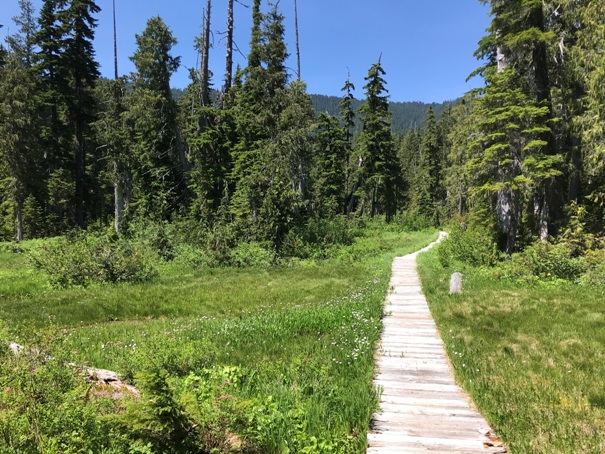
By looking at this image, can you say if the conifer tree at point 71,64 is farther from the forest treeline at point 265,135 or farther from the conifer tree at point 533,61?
the conifer tree at point 533,61

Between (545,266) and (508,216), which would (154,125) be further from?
(545,266)

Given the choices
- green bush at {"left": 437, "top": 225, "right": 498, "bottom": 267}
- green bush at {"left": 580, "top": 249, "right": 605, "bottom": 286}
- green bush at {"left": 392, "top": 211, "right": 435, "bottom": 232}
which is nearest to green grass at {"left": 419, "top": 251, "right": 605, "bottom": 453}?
green bush at {"left": 580, "top": 249, "right": 605, "bottom": 286}

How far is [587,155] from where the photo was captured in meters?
16.1

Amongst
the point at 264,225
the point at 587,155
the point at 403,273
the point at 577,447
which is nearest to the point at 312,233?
the point at 264,225

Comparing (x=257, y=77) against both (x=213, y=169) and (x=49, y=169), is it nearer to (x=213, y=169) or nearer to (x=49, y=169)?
(x=213, y=169)

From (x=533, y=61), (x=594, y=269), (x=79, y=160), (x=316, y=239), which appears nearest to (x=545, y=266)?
(x=594, y=269)

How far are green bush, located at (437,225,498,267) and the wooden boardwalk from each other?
965 cm

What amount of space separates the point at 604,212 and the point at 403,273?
33.9 ft

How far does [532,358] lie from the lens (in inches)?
257

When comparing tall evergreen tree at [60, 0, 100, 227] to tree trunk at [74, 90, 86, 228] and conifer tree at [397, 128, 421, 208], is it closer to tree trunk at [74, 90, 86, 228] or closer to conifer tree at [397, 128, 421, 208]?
tree trunk at [74, 90, 86, 228]

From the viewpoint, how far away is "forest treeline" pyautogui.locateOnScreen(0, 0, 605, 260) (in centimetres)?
1568

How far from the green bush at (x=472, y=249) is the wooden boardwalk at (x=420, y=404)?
9647 millimetres

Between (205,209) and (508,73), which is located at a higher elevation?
(508,73)

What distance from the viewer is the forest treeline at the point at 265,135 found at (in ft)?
51.4
